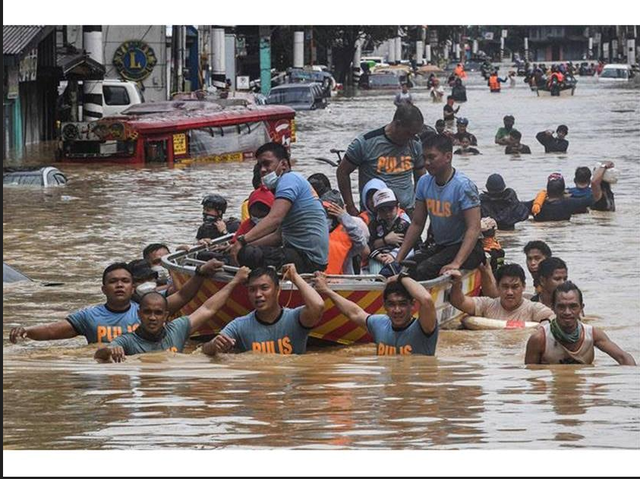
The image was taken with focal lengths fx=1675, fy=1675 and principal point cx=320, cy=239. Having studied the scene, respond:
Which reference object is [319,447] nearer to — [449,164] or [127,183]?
[449,164]

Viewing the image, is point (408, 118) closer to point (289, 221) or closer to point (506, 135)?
point (289, 221)

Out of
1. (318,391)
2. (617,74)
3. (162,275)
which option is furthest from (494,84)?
(318,391)

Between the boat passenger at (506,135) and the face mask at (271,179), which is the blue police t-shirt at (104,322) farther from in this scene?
the boat passenger at (506,135)

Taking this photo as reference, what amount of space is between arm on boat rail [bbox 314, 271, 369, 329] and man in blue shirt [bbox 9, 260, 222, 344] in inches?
46.5

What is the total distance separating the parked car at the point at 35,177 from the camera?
2550 centimetres

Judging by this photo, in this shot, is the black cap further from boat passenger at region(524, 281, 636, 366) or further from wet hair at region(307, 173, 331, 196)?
boat passenger at region(524, 281, 636, 366)

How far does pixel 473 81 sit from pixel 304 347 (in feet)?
237

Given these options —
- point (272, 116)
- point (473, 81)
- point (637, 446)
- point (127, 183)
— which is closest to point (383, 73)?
point (473, 81)

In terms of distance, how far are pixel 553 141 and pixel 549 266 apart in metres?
21.9

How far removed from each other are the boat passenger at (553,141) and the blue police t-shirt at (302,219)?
2083 cm

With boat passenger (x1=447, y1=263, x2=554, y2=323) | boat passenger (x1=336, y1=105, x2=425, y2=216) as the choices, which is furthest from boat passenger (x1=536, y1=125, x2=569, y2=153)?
boat passenger (x1=447, y1=263, x2=554, y2=323)

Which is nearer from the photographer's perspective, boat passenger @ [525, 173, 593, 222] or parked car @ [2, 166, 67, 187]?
boat passenger @ [525, 173, 593, 222]

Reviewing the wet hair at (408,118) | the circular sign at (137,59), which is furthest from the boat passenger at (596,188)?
the circular sign at (137,59)

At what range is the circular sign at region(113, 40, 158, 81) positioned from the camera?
40.8 meters
